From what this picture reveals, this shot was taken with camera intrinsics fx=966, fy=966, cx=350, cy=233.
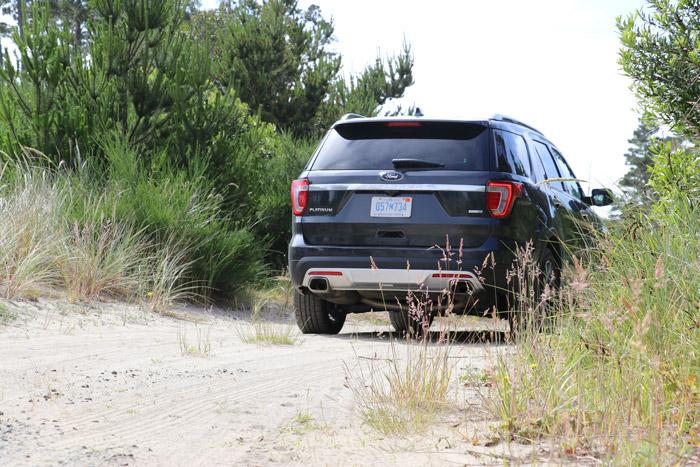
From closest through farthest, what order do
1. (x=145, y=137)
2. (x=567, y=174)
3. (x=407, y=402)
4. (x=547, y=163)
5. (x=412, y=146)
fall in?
(x=407, y=402) < (x=412, y=146) < (x=547, y=163) < (x=567, y=174) < (x=145, y=137)

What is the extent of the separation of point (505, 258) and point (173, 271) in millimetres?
4670

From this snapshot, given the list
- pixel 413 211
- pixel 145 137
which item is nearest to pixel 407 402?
pixel 413 211

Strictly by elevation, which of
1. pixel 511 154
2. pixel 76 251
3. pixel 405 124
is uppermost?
pixel 405 124

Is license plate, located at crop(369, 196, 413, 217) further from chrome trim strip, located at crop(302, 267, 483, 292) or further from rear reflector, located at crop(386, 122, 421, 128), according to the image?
rear reflector, located at crop(386, 122, 421, 128)

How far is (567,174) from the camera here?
37.9ft

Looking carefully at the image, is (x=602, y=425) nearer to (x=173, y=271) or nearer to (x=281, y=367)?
(x=281, y=367)

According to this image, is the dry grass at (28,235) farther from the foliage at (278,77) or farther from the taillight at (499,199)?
the foliage at (278,77)

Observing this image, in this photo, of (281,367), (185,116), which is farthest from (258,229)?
(281,367)

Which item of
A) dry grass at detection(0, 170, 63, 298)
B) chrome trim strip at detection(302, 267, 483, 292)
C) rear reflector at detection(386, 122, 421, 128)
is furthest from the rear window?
dry grass at detection(0, 170, 63, 298)

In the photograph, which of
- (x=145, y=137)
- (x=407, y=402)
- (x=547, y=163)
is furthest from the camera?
(x=145, y=137)

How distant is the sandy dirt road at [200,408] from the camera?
4.11 m

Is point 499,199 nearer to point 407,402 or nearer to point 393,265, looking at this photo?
point 393,265

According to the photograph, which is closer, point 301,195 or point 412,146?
point 412,146

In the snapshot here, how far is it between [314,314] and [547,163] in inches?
117
